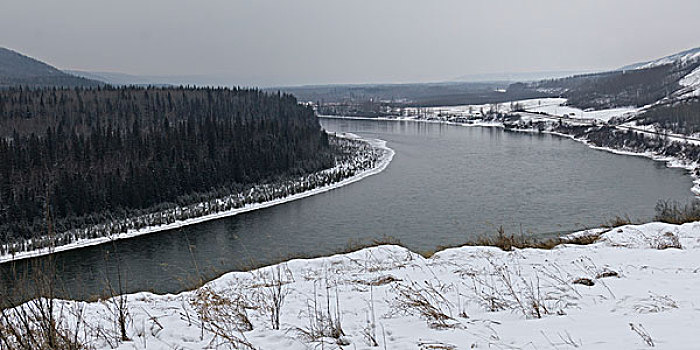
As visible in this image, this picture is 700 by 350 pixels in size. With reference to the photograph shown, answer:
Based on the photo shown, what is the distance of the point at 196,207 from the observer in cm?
3228

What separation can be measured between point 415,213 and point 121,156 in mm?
22556

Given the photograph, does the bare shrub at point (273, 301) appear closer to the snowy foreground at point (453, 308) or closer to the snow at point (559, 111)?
the snowy foreground at point (453, 308)

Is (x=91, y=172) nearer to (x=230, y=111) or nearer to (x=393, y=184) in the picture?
(x=393, y=184)

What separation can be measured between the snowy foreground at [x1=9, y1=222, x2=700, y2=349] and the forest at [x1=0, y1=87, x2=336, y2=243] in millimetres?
20000

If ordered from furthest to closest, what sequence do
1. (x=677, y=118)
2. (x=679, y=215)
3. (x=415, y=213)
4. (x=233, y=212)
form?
1. (x=677, y=118)
2. (x=233, y=212)
3. (x=415, y=213)
4. (x=679, y=215)

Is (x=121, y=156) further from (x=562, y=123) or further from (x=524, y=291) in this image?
(x=562, y=123)

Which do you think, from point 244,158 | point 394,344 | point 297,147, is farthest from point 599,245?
point 297,147

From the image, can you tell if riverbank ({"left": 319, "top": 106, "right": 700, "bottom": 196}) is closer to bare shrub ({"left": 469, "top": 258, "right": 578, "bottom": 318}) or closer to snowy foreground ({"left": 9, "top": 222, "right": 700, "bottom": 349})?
snowy foreground ({"left": 9, "top": 222, "right": 700, "bottom": 349})

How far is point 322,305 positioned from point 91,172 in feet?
111

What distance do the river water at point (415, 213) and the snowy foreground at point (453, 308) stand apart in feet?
27.4

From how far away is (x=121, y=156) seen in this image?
1449 inches

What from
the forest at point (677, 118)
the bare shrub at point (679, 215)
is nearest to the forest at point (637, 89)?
the forest at point (677, 118)

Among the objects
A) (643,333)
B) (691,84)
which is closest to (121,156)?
(643,333)

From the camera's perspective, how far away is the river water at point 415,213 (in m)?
20.4
